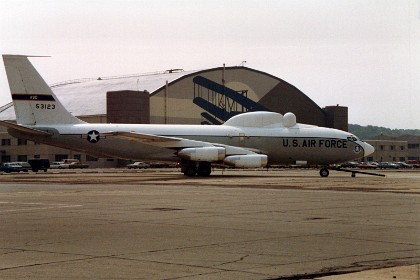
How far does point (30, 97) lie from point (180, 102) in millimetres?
67340

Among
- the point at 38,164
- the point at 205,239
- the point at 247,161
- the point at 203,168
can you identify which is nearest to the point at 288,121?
the point at 247,161

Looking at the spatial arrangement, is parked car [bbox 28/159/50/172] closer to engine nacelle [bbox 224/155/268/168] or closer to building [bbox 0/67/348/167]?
building [bbox 0/67/348/167]

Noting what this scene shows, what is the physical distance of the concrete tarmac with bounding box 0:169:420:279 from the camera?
11.0 m

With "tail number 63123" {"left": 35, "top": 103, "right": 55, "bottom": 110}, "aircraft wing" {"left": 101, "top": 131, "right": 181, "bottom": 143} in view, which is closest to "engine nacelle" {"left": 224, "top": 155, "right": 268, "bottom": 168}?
"aircraft wing" {"left": 101, "top": 131, "right": 181, "bottom": 143}

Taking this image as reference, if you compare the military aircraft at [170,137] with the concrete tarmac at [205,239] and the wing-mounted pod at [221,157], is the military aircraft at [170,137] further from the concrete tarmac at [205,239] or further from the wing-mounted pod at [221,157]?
the concrete tarmac at [205,239]

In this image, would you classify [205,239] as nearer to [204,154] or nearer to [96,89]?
[204,154]

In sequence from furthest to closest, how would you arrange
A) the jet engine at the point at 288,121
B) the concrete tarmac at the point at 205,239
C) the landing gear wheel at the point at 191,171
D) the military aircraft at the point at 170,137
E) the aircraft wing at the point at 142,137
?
the jet engine at the point at 288,121 → the landing gear wheel at the point at 191,171 → the military aircraft at the point at 170,137 → the aircraft wing at the point at 142,137 → the concrete tarmac at the point at 205,239

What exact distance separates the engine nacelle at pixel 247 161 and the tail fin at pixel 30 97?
14234 mm

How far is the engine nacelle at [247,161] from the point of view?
180ft

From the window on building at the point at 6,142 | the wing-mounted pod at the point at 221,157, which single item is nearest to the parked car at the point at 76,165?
the window on building at the point at 6,142

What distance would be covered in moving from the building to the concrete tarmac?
91.5m

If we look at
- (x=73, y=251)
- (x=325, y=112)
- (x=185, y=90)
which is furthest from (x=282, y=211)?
(x=325, y=112)

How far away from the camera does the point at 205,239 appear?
14633mm

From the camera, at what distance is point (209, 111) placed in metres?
A: 127
